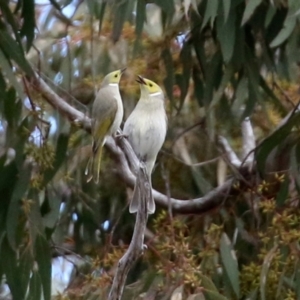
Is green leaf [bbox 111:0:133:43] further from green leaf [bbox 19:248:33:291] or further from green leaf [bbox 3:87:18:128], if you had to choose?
green leaf [bbox 19:248:33:291]

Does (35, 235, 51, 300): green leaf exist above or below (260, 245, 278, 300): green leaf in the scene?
above

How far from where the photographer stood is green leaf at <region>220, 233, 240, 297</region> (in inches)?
105

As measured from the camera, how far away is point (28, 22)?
2662 mm

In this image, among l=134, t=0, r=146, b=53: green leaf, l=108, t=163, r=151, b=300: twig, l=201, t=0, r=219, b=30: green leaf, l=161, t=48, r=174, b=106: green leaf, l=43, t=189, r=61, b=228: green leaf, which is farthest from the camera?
l=161, t=48, r=174, b=106: green leaf

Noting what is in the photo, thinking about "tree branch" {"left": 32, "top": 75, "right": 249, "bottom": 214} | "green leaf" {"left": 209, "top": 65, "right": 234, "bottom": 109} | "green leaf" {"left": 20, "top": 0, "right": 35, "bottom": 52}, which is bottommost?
"tree branch" {"left": 32, "top": 75, "right": 249, "bottom": 214}

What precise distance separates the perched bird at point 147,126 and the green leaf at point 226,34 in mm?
221

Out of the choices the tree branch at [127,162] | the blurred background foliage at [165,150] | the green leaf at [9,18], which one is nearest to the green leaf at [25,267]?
the blurred background foliage at [165,150]

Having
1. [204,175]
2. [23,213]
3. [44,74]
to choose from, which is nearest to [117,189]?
[204,175]

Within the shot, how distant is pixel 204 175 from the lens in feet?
Result: 11.3

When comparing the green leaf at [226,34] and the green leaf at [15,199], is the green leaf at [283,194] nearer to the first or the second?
the green leaf at [226,34]

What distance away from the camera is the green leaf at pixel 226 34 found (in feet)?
8.56

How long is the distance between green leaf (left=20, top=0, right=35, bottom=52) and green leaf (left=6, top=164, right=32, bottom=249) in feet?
1.17

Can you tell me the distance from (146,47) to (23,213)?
756 millimetres

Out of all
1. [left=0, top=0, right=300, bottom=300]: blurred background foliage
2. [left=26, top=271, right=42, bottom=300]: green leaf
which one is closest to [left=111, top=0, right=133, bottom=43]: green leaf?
[left=0, top=0, right=300, bottom=300]: blurred background foliage
